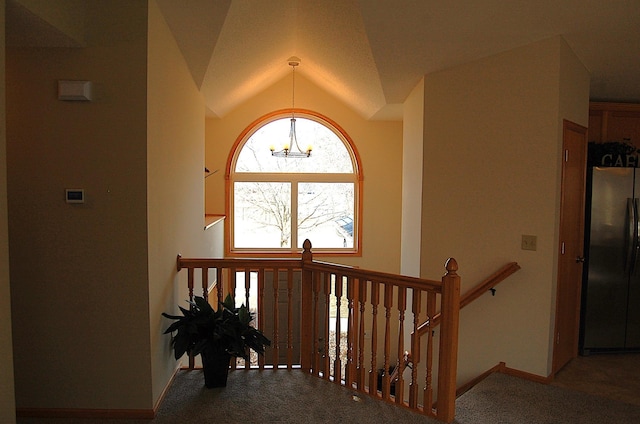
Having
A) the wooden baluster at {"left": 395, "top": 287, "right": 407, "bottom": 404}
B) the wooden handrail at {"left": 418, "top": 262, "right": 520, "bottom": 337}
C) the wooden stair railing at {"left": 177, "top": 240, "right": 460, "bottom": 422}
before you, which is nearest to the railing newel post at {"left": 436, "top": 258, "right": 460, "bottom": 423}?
the wooden stair railing at {"left": 177, "top": 240, "right": 460, "bottom": 422}

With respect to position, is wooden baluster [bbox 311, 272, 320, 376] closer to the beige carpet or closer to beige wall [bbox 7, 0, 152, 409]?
beige wall [bbox 7, 0, 152, 409]

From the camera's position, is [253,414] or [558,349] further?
[558,349]

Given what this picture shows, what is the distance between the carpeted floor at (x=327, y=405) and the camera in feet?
8.95

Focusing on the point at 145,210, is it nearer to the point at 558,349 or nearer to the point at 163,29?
the point at 163,29

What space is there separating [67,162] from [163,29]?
1054 mm

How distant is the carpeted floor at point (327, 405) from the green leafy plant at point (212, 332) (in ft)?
0.94

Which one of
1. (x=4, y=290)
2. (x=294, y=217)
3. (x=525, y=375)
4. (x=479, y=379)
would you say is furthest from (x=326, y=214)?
(x=4, y=290)

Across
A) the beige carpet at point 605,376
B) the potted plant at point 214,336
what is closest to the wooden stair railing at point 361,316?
the potted plant at point 214,336

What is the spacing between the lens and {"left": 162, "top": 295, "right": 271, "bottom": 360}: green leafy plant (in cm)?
294

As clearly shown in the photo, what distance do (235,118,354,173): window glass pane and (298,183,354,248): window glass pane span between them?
30 centimetres

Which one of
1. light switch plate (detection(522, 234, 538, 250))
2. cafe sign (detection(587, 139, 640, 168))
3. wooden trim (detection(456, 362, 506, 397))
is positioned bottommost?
wooden trim (detection(456, 362, 506, 397))

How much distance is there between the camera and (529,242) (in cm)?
354

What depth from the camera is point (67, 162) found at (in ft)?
8.55

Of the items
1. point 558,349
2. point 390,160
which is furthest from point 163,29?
point 390,160
